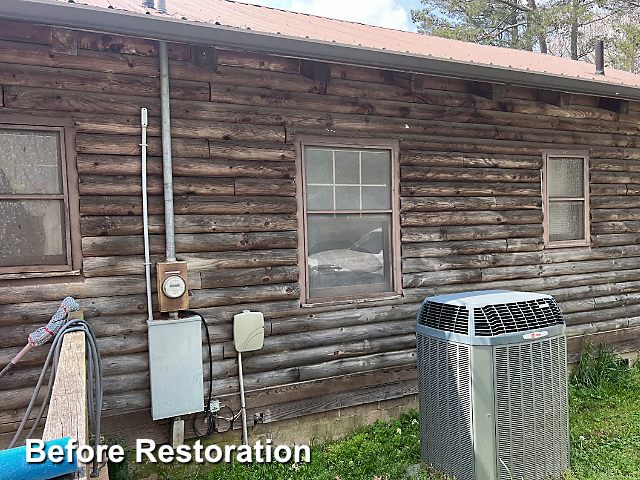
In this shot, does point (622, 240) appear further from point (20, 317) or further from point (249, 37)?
point (20, 317)

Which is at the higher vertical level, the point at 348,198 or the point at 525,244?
the point at 348,198

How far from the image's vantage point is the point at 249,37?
3.28 meters

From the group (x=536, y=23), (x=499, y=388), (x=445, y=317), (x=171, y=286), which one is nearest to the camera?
(x=499, y=388)

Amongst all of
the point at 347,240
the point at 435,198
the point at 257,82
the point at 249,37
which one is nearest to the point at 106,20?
the point at 249,37

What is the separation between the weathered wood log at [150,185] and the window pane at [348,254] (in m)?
0.85

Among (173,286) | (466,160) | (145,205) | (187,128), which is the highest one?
(187,128)

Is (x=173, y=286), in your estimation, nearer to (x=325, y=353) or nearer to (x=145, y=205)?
(x=145, y=205)

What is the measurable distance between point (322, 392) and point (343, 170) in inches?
79.0

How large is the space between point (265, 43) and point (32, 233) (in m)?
2.10

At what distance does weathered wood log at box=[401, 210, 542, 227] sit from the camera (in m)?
4.66

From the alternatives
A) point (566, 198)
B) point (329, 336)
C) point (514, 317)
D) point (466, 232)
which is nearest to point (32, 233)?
point (329, 336)

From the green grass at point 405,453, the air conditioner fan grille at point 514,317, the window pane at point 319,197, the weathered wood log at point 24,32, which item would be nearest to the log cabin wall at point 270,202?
the weathered wood log at point 24,32

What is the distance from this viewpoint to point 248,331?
3840mm

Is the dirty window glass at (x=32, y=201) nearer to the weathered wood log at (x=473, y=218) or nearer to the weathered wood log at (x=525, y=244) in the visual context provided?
the weathered wood log at (x=473, y=218)
